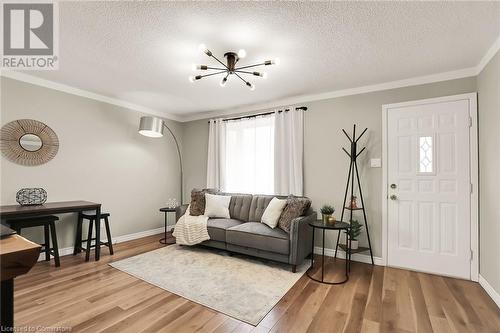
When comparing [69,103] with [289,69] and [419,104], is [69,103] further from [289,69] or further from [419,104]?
[419,104]

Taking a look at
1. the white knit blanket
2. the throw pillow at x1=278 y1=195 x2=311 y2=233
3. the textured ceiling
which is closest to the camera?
the textured ceiling

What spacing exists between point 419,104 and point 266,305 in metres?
3.06

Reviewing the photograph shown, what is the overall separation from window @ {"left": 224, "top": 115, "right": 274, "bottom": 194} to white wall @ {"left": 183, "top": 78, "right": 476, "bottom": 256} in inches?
26.8

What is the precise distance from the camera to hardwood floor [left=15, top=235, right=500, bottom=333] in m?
1.94

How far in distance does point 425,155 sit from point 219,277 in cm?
298

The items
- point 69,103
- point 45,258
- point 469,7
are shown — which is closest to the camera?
point 469,7

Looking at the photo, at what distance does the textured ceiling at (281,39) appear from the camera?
1.90 m

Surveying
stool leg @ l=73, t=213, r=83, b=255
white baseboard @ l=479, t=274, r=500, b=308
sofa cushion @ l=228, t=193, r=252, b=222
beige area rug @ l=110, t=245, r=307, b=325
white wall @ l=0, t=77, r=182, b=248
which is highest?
white wall @ l=0, t=77, r=182, b=248

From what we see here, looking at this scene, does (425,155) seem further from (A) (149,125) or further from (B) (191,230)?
(A) (149,125)

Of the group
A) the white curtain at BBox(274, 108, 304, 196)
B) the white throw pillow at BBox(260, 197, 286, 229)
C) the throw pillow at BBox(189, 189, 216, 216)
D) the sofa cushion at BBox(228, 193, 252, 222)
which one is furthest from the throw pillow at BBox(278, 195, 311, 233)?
the throw pillow at BBox(189, 189, 216, 216)

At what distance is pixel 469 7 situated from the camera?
6.04 ft

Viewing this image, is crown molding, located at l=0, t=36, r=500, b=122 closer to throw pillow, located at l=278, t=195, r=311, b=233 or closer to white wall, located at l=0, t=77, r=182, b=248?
white wall, located at l=0, t=77, r=182, b=248

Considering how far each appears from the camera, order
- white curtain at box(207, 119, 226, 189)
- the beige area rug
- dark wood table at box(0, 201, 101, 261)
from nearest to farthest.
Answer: the beige area rug < dark wood table at box(0, 201, 101, 261) < white curtain at box(207, 119, 226, 189)

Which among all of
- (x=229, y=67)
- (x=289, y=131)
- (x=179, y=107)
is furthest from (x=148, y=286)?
(x=179, y=107)
